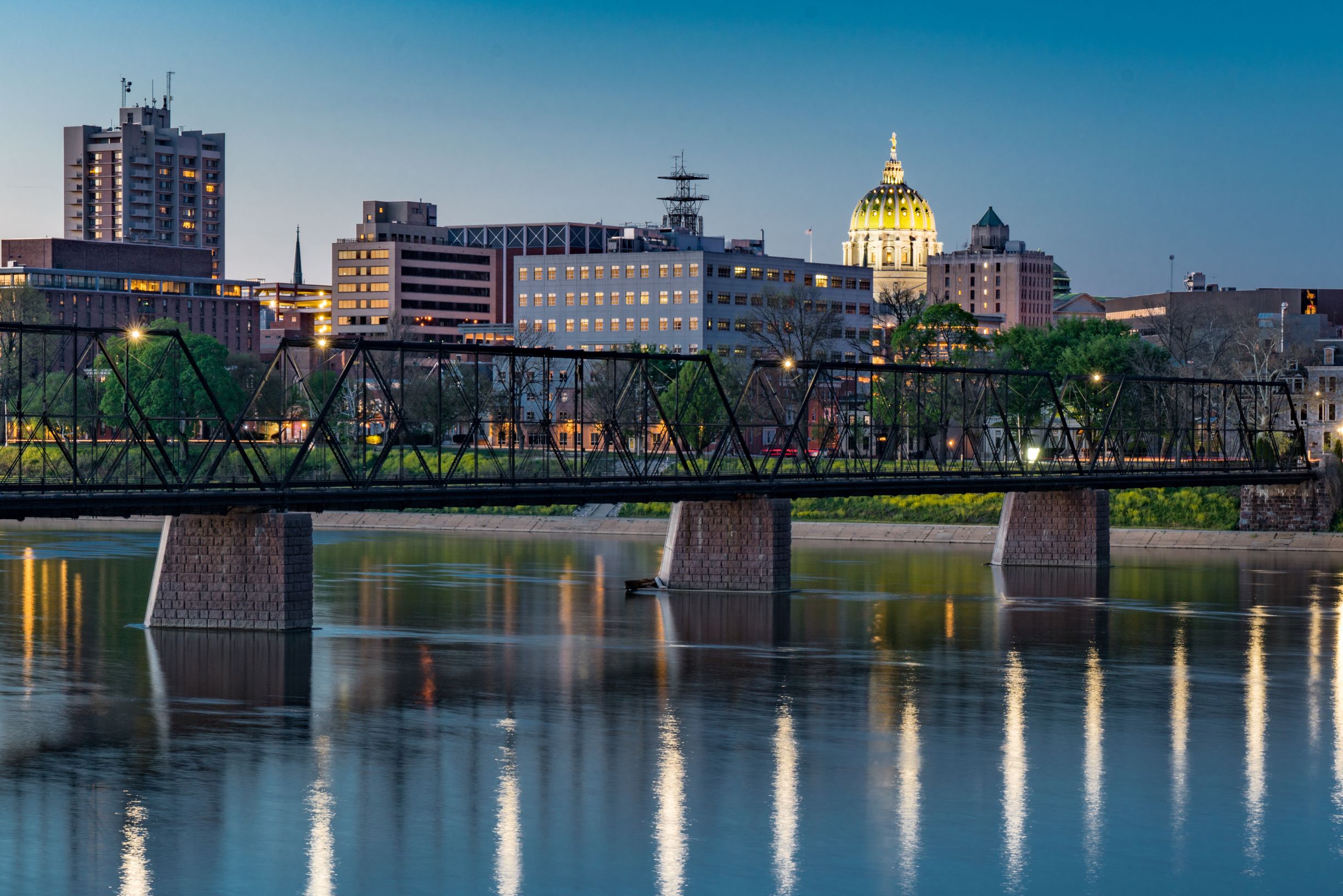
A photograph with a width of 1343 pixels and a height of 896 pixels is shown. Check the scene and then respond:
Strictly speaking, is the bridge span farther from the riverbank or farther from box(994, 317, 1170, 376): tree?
box(994, 317, 1170, 376): tree

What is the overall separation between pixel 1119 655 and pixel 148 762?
92.4ft

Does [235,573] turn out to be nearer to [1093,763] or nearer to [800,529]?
[1093,763]

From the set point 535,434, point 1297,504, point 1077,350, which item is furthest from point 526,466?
point 1077,350

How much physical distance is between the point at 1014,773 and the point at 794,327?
13049 centimetres

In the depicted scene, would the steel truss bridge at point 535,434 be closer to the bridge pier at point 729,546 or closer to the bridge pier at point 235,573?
the bridge pier at point 235,573

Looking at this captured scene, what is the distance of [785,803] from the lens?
3209 cm

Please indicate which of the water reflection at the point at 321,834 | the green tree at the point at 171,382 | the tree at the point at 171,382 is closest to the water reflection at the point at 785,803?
the water reflection at the point at 321,834

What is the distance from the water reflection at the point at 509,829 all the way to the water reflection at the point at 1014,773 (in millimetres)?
6819

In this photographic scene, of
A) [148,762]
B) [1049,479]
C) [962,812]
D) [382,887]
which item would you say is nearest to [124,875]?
[382,887]

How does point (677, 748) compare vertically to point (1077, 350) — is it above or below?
below

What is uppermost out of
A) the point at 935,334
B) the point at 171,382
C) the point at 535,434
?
the point at 935,334

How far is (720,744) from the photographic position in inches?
1492

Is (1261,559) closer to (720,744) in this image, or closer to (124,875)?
(720,744)

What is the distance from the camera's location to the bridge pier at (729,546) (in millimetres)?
69125
